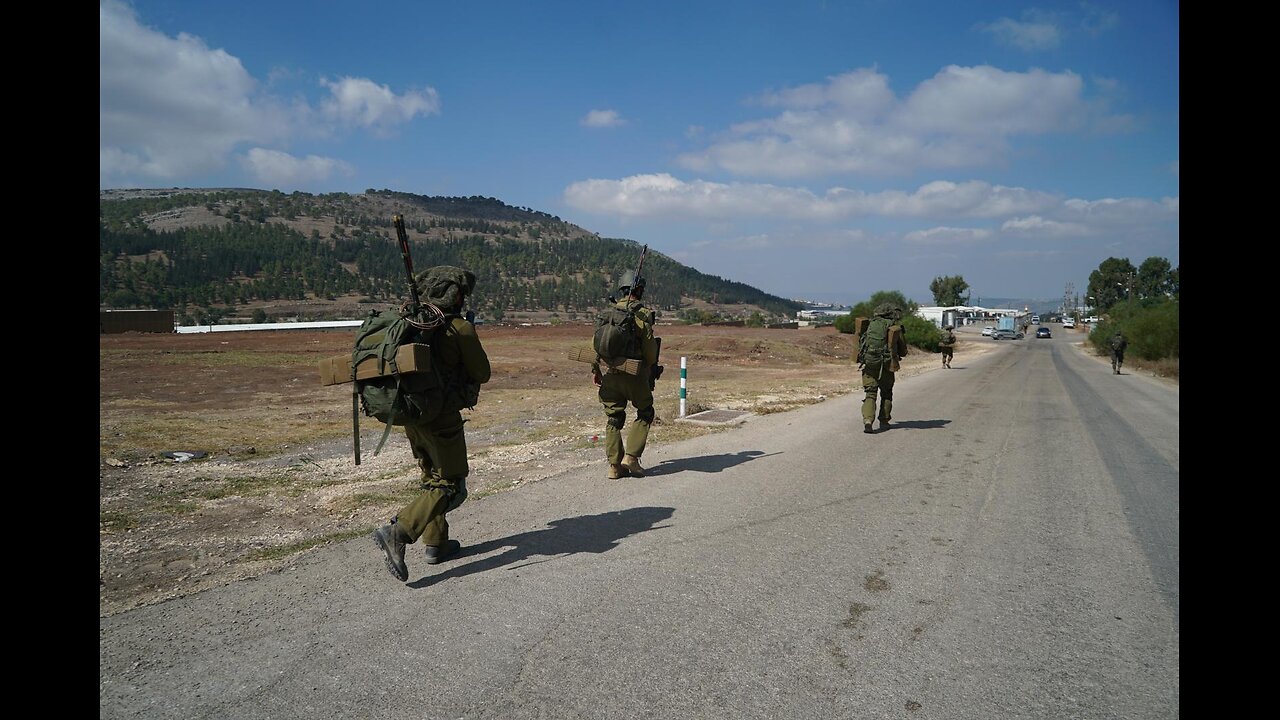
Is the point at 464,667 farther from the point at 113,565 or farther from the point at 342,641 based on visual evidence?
the point at 113,565

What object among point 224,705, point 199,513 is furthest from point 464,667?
point 199,513

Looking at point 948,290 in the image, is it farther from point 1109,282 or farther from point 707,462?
point 707,462

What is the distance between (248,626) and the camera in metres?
3.86

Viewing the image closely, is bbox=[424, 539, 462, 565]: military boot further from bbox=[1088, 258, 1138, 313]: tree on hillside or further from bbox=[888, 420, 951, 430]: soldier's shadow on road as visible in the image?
bbox=[1088, 258, 1138, 313]: tree on hillside

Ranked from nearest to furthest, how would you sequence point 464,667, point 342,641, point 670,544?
1. point 464,667
2. point 342,641
3. point 670,544

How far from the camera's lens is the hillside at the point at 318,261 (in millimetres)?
95938

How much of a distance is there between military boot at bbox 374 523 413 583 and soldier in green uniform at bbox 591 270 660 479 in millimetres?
3261

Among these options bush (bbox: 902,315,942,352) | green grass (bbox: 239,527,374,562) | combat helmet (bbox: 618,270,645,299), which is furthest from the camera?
bush (bbox: 902,315,942,352)

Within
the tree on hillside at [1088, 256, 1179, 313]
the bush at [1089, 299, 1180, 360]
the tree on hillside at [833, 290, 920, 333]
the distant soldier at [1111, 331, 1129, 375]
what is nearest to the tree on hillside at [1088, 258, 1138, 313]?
the tree on hillside at [1088, 256, 1179, 313]

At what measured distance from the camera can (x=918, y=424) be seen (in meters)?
11.9

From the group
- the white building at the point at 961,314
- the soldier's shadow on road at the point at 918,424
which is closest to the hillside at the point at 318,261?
the white building at the point at 961,314

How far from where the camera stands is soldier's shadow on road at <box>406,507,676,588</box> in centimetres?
484
